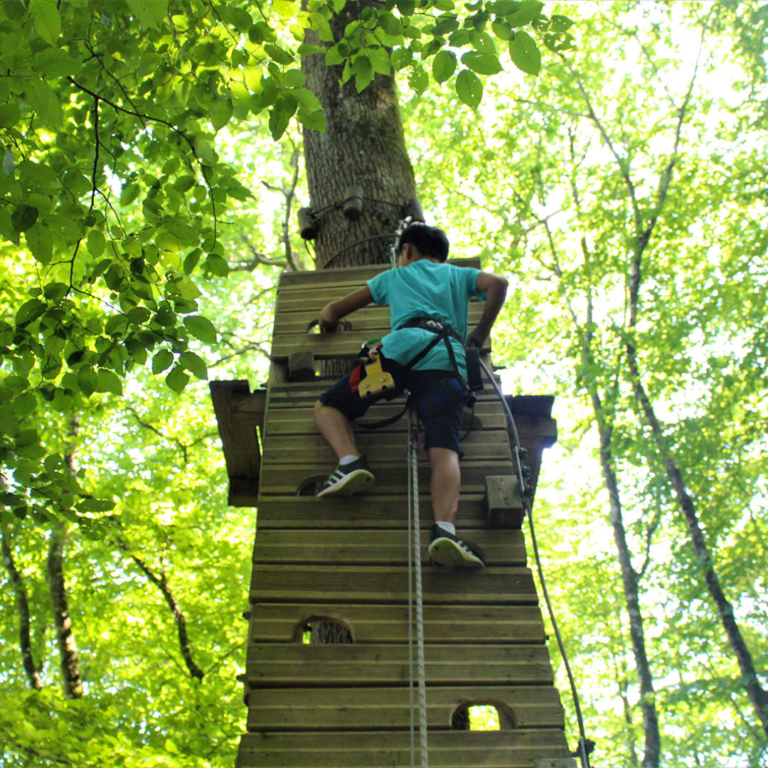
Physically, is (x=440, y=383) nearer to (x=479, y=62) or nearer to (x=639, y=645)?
(x=479, y=62)

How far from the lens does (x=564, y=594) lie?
48.0 feet

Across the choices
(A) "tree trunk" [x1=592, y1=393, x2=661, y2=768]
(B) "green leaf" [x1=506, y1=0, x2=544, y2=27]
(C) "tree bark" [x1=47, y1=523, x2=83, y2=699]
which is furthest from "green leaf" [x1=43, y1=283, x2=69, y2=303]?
(A) "tree trunk" [x1=592, y1=393, x2=661, y2=768]

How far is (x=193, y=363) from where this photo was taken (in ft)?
8.77

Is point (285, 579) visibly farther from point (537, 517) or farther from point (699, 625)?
point (537, 517)

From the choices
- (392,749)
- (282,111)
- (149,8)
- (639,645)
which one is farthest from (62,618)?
(639,645)

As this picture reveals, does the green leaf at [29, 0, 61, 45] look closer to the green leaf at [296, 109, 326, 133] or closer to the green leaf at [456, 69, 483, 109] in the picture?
the green leaf at [296, 109, 326, 133]

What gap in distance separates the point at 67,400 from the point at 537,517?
12.5m

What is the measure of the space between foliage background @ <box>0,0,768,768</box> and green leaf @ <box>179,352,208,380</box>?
0.06 ft

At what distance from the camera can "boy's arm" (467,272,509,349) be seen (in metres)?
3.21

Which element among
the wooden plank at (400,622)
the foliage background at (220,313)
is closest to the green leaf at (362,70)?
the foliage background at (220,313)

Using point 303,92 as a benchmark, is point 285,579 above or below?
below

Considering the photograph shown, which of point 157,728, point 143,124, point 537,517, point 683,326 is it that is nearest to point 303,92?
point 143,124

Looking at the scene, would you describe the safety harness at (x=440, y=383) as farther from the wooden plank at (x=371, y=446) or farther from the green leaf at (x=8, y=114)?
the green leaf at (x=8, y=114)

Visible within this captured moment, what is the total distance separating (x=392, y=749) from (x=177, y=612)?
19.9 feet
